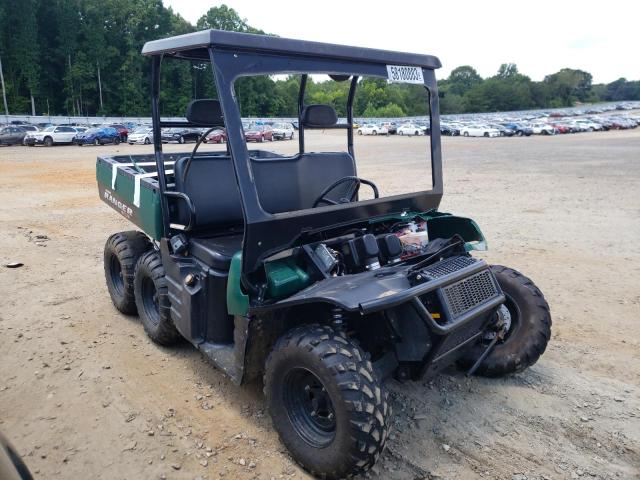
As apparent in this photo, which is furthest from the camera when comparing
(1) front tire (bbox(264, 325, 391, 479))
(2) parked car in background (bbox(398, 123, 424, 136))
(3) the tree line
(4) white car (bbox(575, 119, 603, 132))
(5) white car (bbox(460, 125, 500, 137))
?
(3) the tree line

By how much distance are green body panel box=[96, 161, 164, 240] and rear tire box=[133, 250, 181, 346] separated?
10.3 inches

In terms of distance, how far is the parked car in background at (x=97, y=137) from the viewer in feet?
113

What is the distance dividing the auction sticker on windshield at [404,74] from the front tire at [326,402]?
1817mm

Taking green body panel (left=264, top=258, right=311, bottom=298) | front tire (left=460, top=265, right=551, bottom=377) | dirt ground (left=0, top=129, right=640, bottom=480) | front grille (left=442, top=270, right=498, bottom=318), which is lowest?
dirt ground (left=0, top=129, right=640, bottom=480)

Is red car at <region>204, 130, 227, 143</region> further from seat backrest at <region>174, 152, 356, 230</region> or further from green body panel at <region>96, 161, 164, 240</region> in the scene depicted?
green body panel at <region>96, 161, 164, 240</region>

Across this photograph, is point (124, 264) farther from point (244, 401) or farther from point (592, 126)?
point (592, 126)

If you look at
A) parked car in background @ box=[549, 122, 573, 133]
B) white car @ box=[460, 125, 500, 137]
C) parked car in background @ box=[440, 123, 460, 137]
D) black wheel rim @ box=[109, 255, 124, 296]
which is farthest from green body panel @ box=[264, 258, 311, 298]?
parked car in background @ box=[549, 122, 573, 133]

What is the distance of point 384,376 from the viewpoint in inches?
119

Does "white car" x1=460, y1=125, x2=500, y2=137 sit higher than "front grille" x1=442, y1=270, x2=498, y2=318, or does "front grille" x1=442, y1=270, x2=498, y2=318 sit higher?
"white car" x1=460, y1=125, x2=500, y2=137

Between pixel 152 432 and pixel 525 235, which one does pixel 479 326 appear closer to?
pixel 152 432

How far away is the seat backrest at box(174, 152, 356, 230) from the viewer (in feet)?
12.9

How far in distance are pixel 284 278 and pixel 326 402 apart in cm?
73

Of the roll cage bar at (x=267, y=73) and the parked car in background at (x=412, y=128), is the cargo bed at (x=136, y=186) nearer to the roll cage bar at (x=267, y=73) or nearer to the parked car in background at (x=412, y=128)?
the roll cage bar at (x=267, y=73)

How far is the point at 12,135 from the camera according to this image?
32.9 m
